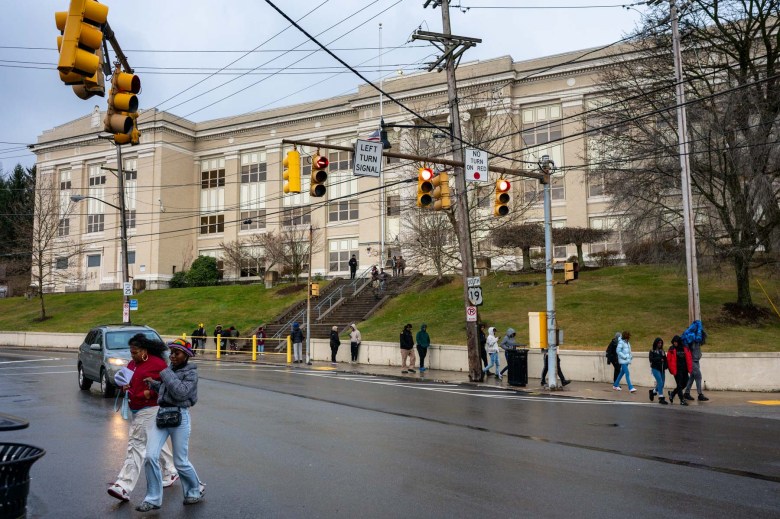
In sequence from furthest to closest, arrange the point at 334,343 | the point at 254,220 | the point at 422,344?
the point at 254,220 < the point at 334,343 < the point at 422,344

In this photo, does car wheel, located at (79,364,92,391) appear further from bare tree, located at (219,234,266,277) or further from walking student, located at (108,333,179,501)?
bare tree, located at (219,234,266,277)

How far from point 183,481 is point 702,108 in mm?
22321

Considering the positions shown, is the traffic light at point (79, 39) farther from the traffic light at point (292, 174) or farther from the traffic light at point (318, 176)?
the traffic light at point (318, 176)

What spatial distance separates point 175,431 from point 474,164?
12.8 metres

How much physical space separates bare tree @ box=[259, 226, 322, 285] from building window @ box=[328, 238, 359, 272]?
3528 millimetres

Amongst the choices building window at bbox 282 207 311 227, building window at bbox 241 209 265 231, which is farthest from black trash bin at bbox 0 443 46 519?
building window at bbox 241 209 265 231

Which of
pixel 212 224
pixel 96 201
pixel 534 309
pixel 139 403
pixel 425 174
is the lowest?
pixel 139 403

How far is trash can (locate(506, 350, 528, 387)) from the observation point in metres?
19.6

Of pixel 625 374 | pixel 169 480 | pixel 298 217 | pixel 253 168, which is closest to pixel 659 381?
pixel 625 374

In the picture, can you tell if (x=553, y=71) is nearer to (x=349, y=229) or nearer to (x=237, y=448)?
(x=349, y=229)

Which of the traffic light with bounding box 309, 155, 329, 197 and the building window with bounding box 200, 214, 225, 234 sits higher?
the building window with bounding box 200, 214, 225, 234

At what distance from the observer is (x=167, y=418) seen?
643 centimetres

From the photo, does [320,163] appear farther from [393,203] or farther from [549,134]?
[393,203]

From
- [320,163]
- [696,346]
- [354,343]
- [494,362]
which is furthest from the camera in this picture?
[354,343]
